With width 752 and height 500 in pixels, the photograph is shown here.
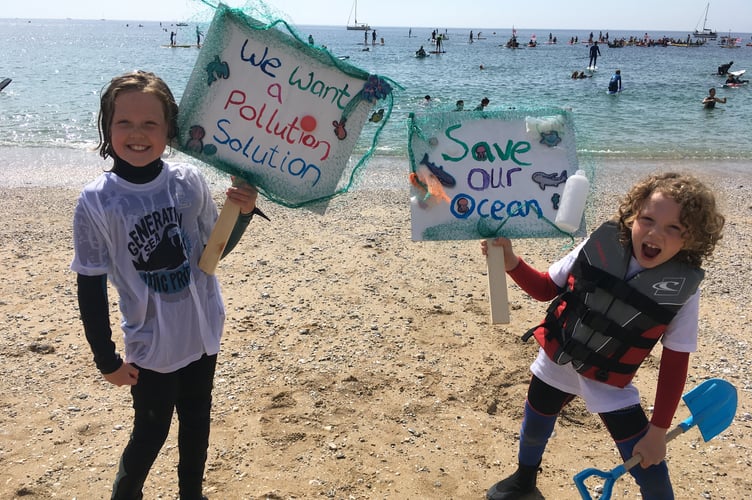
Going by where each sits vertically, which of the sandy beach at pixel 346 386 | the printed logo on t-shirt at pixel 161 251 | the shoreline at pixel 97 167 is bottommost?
the shoreline at pixel 97 167

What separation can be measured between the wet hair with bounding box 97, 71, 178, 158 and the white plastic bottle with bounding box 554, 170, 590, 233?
1.70 meters

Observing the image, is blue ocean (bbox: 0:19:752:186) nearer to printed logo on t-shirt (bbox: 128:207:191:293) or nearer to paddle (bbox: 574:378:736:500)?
printed logo on t-shirt (bbox: 128:207:191:293)

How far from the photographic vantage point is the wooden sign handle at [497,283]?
261cm

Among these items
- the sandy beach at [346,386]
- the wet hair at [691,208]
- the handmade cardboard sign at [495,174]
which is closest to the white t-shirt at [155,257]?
the handmade cardboard sign at [495,174]

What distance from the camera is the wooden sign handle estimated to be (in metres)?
2.61

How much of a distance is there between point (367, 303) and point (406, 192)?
4340 millimetres

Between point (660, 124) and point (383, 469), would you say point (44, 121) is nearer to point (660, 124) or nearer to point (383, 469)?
point (383, 469)

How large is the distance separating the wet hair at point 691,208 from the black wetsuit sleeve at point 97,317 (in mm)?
2040

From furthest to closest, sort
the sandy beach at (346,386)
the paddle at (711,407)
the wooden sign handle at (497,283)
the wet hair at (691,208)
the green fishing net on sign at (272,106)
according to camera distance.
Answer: the sandy beach at (346,386) < the wooden sign handle at (497,283) < the paddle at (711,407) < the green fishing net on sign at (272,106) < the wet hair at (691,208)

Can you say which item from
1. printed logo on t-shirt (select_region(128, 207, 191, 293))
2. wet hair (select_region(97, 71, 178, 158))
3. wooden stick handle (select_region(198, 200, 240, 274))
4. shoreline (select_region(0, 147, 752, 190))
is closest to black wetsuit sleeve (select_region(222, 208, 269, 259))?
wooden stick handle (select_region(198, 200, 240, 274))

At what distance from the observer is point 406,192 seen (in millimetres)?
9148

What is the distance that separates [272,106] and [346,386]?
2.15 metres

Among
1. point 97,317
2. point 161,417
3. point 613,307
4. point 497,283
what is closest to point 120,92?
point 97,317

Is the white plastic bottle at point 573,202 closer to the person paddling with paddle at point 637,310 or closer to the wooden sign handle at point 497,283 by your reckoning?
the person paddling with paddle at point 637,310
